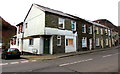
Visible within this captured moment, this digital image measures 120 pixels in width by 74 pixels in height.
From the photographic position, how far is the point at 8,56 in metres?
13.3

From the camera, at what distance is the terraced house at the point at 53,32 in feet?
51.9

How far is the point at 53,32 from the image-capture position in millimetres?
16203

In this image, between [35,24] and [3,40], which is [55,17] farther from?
[3,40]

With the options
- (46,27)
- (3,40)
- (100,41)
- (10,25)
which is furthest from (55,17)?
(10,25)

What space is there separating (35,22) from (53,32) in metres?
4.21

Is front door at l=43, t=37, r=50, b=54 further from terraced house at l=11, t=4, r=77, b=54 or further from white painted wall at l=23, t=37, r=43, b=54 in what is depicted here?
white painted wall at l=23, t=37, r=43, b=54

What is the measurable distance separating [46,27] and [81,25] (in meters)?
8.70

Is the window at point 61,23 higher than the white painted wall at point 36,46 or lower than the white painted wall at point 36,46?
higher

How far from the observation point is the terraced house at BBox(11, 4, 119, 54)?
1582cm

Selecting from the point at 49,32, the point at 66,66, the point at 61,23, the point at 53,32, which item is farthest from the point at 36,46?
the point at 66,66

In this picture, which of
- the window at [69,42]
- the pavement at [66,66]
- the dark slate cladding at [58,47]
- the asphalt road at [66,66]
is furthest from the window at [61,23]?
the asphalt road at [66,66]

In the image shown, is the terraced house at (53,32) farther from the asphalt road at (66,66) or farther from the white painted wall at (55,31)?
the asphalt road at (66,66)

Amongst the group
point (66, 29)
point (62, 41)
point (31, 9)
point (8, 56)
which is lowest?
point (8, 56)

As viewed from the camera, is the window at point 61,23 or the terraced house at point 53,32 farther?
the window at point 61,23
